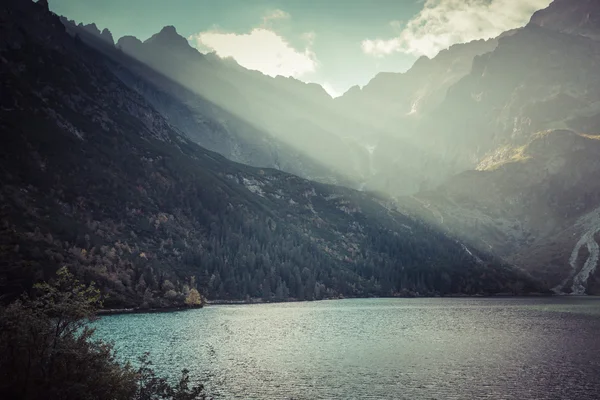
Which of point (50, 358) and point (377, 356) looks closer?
point (50, 358)

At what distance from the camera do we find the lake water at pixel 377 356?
62.1 metres

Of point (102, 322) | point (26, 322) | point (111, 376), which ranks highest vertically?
point (26, 322)

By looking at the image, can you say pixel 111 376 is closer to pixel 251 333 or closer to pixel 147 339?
pixel 147 339

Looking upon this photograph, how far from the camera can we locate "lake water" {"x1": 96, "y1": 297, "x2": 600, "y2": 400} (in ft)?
204

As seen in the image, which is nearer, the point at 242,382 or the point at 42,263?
the point at 242,382

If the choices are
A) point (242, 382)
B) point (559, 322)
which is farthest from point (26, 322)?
point (559, 322)

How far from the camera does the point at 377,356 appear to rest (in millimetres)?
86812

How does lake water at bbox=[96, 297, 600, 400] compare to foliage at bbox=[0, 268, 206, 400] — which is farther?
lake water at bbox=[96, 297, 600, 400]

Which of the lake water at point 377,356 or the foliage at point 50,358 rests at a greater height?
the foliage at point 50,358

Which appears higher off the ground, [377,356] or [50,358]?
[50,358]

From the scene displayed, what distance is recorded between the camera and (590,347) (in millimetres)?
92562

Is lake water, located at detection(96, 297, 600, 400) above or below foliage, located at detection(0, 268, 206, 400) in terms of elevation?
below

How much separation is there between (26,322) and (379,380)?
4823cm

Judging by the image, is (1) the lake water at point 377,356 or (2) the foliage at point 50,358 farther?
(1) the lake water at point 377,356
